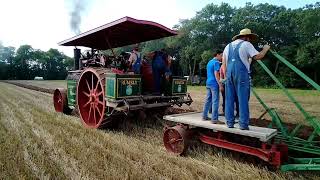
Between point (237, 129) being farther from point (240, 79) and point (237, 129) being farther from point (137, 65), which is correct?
point (137, 65)

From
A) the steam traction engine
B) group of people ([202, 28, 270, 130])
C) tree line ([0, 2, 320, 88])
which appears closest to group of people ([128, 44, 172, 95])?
the steam traction engine

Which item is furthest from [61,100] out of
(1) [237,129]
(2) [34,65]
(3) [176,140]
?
(2) [34,65]

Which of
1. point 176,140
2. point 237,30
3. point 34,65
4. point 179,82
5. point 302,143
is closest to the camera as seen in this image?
point 302,143

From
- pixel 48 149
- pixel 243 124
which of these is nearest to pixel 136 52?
pixel 48 149

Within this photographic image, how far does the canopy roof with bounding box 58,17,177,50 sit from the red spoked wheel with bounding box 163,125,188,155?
8.24ft

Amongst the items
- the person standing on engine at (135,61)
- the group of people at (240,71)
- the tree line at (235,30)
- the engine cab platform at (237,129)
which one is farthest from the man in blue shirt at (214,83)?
the tree line at (235,30)

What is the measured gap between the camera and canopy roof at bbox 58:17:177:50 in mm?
6992

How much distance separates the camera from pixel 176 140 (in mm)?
5609

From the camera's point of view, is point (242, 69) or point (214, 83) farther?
point (214, 83)

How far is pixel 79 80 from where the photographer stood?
8.59m

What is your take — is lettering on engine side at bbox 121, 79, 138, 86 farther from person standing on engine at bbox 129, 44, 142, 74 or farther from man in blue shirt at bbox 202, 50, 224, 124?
Result: man in blue shirt at bbox 202, 50, 224, 124

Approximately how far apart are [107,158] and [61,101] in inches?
227

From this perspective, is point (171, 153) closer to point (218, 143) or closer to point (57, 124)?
point (218, 143)

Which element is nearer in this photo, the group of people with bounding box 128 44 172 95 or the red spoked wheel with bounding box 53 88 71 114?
the group of people with bounding box 128 44 172 95
